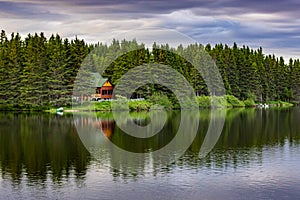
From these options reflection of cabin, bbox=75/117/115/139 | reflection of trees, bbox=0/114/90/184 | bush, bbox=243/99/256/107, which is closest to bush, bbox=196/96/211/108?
bush, bbox=243/99/256/107

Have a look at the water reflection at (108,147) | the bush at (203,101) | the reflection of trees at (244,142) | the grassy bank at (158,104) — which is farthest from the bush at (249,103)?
the water reflection at (108,147)

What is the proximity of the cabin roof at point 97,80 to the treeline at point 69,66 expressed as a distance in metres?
1.93

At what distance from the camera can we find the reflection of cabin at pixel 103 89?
4021 inches

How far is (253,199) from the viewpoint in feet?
85.6

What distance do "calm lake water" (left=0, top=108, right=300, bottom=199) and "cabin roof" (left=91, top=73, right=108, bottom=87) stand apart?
43296 mm

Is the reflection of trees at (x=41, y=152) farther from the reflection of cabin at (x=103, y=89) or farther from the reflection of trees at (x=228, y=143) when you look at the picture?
the reflection of cabin at (x=103, y=89)

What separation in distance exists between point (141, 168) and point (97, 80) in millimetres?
67964

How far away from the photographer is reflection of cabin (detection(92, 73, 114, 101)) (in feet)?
335

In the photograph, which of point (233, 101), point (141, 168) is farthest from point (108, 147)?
point (233, 101)

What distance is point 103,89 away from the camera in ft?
340

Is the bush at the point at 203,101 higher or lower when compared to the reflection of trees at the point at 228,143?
higher

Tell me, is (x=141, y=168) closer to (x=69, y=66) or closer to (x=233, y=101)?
(x=69, y=66)

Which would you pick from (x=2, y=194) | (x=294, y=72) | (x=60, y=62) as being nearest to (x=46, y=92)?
(x=60, y=62)

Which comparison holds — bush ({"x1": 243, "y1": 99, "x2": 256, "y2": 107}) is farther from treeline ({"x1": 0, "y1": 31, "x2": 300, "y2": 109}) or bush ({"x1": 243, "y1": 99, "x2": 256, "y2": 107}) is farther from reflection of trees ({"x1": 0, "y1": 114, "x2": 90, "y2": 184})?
reflection of trees ({"x1": 0, "y1": 114, "x2": 90, "y2": 184})
